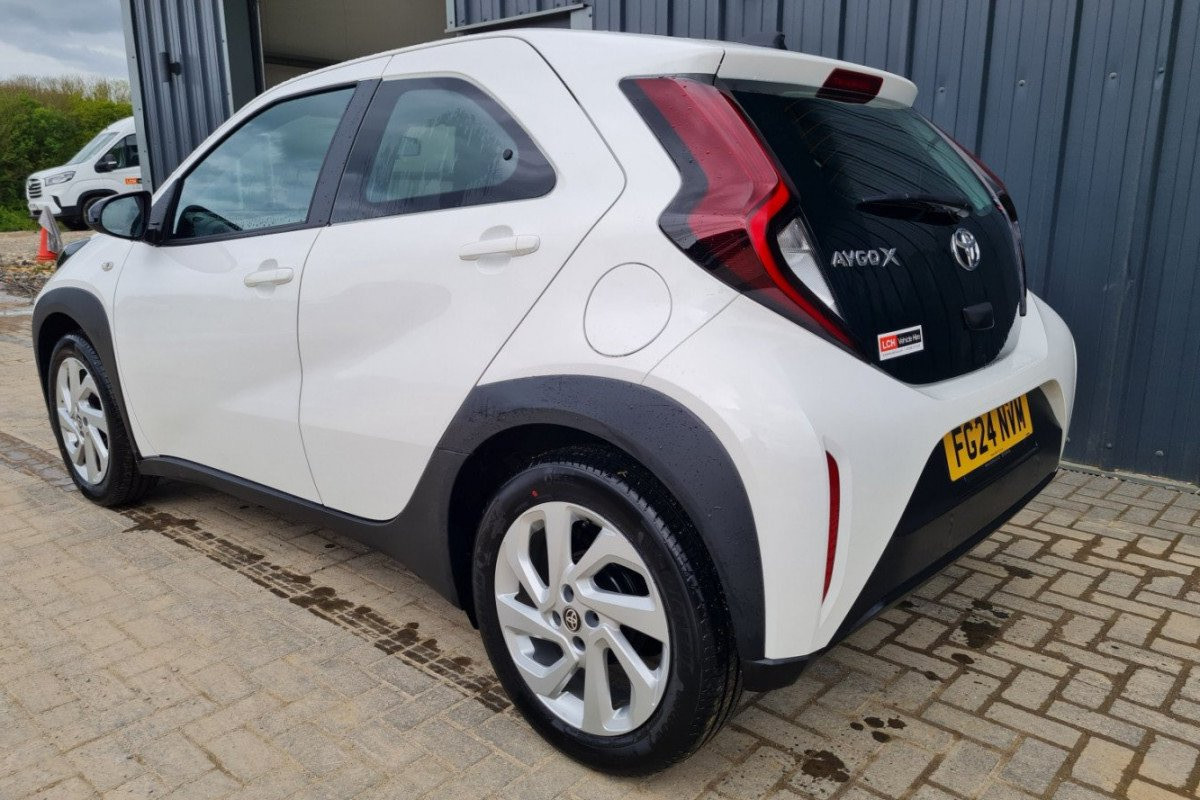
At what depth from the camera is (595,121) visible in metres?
2.01

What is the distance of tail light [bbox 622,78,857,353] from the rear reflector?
0.41 m

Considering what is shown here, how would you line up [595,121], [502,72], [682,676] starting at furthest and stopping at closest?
[502,72] < [595,121] < [682,676]

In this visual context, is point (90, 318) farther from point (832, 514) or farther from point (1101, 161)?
point (1101, 161)

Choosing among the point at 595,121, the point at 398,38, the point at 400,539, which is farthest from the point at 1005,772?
the point at 398,38

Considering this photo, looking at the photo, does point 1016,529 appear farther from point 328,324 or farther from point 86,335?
point 86,335

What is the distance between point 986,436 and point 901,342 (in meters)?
0.40

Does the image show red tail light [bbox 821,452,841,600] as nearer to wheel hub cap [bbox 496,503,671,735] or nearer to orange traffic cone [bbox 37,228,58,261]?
wheel hub cap [bbox 496,503,671,735]

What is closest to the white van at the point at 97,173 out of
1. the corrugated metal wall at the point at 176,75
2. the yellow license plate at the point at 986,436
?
the corrugated metal wall at the point at 176,75

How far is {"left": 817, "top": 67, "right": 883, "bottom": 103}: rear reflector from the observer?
215cm

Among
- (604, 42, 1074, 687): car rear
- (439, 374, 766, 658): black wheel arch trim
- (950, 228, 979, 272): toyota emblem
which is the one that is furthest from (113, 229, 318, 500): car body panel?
(950, 228, 979, 272): toyota emblem

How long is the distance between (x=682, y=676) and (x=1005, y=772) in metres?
0.90

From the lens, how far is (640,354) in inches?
71.6

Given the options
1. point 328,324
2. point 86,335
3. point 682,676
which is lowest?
point 682,676

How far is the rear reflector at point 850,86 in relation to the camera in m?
2.15
